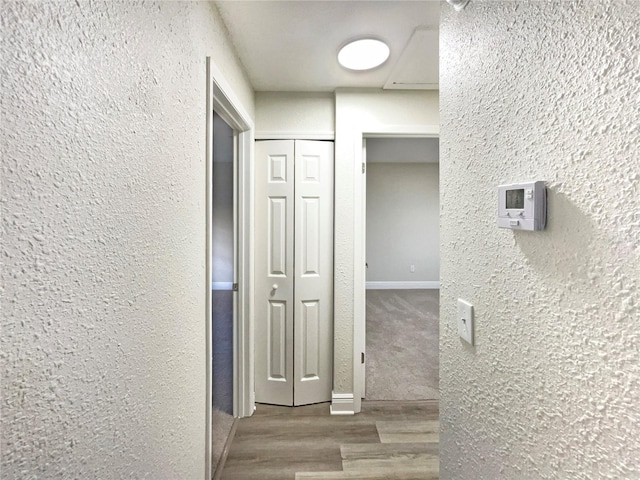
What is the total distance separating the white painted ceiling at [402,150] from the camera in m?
4.94

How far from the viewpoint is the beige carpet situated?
2820 millimetres

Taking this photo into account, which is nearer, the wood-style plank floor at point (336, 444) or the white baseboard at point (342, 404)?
the wood-style plank floor at point (336, 444)

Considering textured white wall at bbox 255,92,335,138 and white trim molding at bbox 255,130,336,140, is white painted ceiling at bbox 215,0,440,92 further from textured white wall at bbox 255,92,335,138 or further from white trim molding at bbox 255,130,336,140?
white trim molding at bbox 255,130,336,140

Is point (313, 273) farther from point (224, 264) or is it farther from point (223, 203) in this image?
point (223, 203)

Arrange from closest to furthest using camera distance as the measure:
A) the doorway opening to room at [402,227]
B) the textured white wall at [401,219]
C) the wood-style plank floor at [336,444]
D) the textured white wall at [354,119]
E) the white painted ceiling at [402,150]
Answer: the wood-style plank floor at [336,444], the textured white wall at [354,119], the white painted ceiling at [402,150], the doorway opening to room at [402,227], the textured white wall at [401,219]

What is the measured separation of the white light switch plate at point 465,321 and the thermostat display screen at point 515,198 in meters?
0.33

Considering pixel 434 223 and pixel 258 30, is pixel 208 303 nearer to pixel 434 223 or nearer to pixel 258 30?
pixel 258 30

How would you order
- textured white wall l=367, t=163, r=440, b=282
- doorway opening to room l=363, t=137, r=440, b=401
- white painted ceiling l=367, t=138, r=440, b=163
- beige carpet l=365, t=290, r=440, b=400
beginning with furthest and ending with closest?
textured white wall l=367, t=163, r=440, b=282 < doorway opening to room l=363, t=137, r=440, b=401 < white painted ceiling l=367, t=138, r=440, b=163 < beige carpet l=365, t=290, r=440, b=400

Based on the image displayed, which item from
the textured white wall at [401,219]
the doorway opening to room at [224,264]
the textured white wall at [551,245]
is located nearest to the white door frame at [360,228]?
the doorway opening to room at [224,264]

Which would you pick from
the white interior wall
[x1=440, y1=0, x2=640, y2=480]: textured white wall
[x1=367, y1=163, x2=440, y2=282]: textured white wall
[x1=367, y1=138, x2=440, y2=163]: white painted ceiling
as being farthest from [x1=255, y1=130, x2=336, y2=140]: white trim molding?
[x1=367, y1=163, x2=440, y2=282]: textured white wall

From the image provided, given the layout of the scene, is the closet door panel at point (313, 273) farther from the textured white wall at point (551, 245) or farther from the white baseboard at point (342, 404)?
the textured white wall at point (551, 245)

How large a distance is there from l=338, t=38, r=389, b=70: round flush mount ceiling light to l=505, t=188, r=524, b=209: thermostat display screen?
147 centimetres

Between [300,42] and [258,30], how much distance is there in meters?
0.24

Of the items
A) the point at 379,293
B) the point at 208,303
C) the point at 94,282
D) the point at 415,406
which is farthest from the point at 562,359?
the point at 379,293
